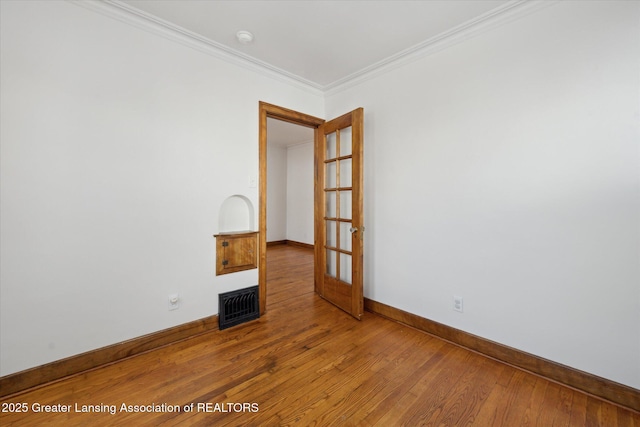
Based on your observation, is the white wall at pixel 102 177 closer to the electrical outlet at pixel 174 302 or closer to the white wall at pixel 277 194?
the electrical outlet at pixel 174 302

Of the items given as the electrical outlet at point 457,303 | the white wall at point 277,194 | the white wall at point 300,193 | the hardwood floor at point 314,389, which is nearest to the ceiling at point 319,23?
the electrical outlet at point 457,303

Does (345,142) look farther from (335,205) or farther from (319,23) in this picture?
(319,23)

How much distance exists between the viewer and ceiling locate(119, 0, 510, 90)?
1.95m

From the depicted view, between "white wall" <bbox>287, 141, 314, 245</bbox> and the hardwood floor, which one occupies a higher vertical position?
"white wall" <bbox>287, 141, 314, 245</bbox>

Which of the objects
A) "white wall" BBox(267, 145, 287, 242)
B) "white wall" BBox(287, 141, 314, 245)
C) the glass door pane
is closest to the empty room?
the glass door pane

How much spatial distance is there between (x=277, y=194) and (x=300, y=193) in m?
0.70

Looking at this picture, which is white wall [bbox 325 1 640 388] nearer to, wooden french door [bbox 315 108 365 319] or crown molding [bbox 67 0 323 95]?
wooden french door [bbox 315 108 365 319]

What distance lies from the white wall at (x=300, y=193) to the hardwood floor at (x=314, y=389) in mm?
4302

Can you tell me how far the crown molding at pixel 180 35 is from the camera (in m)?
1.94

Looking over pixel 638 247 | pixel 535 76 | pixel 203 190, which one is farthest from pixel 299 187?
pixel 638 247

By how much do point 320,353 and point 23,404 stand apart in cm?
185

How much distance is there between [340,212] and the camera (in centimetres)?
314

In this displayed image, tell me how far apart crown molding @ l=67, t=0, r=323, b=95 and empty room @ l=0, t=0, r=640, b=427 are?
0.02m

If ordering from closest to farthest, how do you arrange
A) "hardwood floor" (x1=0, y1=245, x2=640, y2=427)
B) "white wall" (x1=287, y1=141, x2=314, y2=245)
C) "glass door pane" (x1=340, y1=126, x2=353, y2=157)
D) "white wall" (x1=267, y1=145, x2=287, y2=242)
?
1. "hardwood floor" (x1=0, y1=245, x2=640, y2=427)
2. "glass door pane" (x1=340, y1=126, x2=353, y2=157)
3. "white wall" (x1=287, y1=141, x2=314, y2=245)
4. "white wall" (x1=267, y1=145, x2=287, y2=242)
